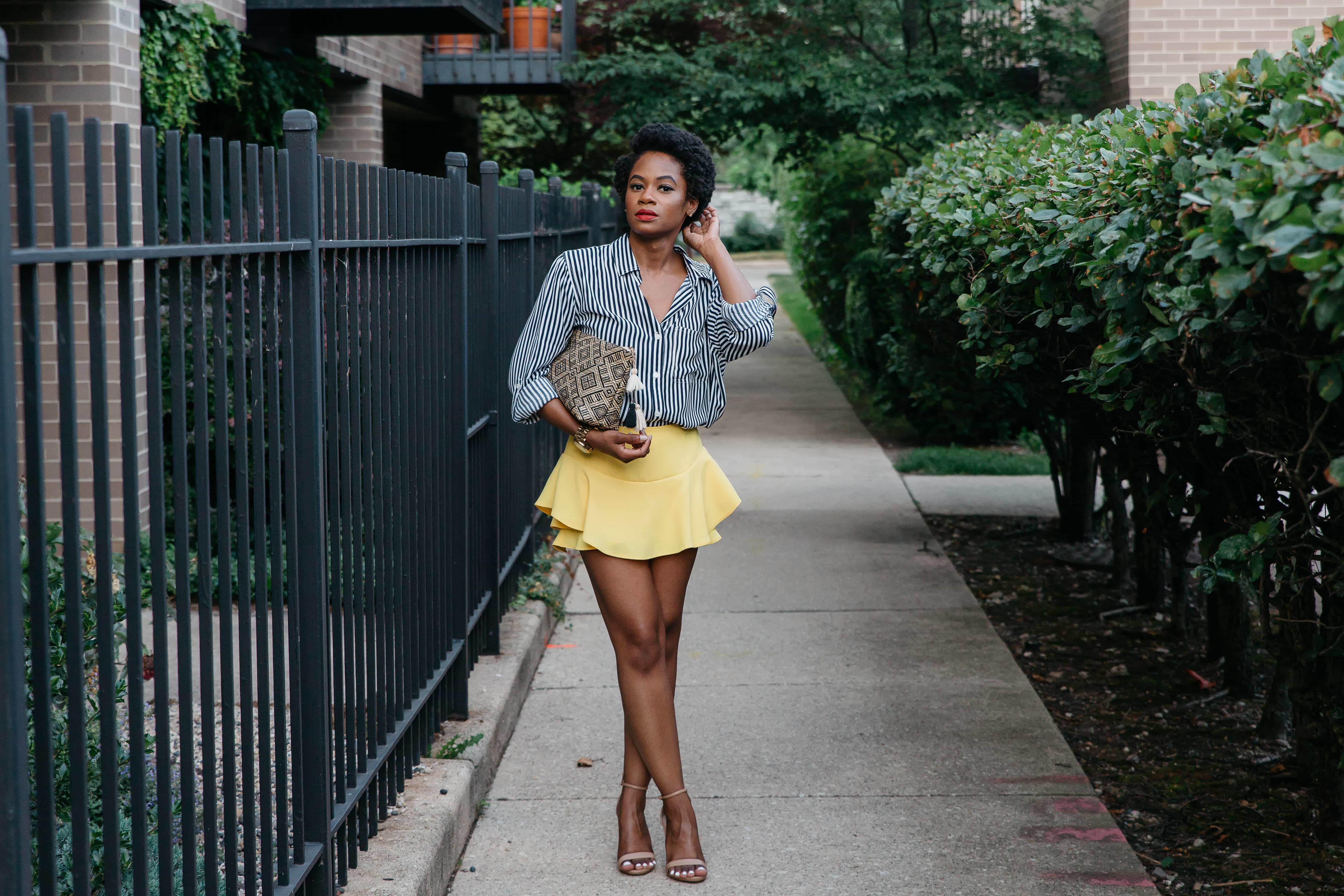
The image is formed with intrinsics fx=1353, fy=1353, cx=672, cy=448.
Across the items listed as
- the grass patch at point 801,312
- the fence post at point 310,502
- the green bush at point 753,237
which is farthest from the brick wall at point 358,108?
the green bush at point 753,237

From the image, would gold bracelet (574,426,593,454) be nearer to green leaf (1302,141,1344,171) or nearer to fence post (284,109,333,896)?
fence post (284,109,333,896)

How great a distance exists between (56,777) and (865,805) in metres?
2.18

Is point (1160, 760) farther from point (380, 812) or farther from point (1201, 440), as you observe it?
point (380, 812)

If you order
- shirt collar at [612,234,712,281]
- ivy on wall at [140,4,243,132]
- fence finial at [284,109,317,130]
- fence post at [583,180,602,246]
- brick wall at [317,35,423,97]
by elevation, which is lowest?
shirt collar at [612,234,712,281]

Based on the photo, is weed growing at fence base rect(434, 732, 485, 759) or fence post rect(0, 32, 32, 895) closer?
fence post rect(0, 32, 32, 895)

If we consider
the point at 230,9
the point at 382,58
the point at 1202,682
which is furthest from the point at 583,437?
the point at 382,58

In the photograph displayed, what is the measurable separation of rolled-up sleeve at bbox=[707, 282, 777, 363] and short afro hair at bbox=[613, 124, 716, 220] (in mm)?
250

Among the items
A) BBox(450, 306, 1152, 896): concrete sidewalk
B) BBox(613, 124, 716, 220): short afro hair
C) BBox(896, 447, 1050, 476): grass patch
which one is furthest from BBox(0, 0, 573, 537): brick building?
BBox(896, 447, 1050, 476): grass patch

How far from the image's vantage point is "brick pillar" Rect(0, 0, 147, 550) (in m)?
5.52

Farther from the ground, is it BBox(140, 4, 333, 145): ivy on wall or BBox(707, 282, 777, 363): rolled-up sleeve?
BBox(140, 4, 333, 145): ivy on wall

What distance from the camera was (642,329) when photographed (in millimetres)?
3428

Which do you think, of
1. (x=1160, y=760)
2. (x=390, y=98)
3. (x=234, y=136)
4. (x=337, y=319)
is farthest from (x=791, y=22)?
(x=337, y=319)

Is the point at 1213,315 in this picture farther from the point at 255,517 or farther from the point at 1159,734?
the point at 1159,734

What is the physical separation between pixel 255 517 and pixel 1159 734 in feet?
11.0
